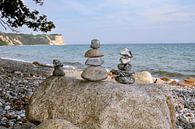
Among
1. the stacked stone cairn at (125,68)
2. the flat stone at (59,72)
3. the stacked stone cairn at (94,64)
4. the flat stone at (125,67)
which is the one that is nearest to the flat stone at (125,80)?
the stacked stone cairn at (125,68)

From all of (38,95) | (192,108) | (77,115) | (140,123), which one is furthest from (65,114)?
(192,108)

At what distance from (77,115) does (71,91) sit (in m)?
0.37

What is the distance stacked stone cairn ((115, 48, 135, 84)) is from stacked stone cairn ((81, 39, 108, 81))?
0.29 metres

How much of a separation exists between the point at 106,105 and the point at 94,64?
2.02 ft

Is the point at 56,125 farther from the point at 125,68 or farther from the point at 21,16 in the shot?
the point at 21,16

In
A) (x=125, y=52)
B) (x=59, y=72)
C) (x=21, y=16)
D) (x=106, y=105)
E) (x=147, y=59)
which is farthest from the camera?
(x=147, y=59)

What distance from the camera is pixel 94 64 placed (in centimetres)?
482

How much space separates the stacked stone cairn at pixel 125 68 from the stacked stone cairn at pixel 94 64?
0.29m

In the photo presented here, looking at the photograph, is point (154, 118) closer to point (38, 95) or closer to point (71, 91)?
point (71, 91)

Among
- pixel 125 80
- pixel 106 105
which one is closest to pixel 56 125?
pixel 106 105

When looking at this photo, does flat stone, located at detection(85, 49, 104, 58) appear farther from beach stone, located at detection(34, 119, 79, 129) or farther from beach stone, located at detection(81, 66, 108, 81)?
beach stone, located at detection(34, 119, 79, 129)

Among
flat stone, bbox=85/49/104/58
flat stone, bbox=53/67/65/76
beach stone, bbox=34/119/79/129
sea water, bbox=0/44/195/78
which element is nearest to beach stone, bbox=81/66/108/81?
flat stone, bbox=85/49/104/58

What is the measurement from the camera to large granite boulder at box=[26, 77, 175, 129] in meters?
4.52

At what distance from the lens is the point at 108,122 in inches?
178
